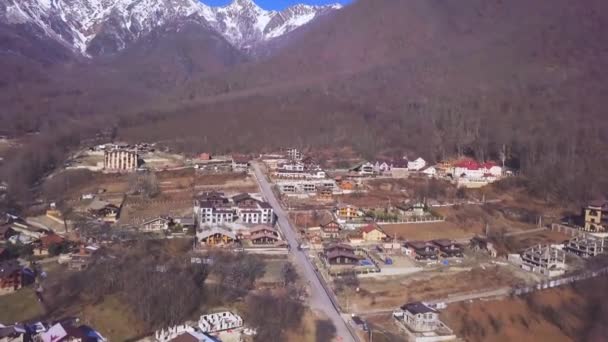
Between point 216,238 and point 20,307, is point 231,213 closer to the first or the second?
point 216,238

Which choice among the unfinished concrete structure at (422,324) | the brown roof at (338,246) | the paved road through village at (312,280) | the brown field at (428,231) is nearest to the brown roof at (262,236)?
the paved road through village at (312,280)

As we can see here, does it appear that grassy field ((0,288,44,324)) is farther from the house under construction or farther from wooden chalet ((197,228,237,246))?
the house under construction

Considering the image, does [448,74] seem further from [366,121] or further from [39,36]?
[39,36]

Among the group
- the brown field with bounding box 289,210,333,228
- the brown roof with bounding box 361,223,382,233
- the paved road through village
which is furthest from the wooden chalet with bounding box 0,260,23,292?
the brown roof with bounding box 361,223,382,233

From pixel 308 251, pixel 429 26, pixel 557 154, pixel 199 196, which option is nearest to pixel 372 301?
pixel 308 251

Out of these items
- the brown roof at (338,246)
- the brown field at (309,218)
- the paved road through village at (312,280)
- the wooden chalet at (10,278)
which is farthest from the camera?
the brown field at (309,218)

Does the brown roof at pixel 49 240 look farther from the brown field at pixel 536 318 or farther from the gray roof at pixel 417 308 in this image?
the brown field at pixel 536 318
